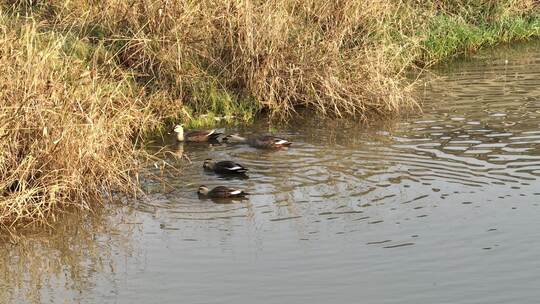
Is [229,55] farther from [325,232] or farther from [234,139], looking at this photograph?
[325,232]

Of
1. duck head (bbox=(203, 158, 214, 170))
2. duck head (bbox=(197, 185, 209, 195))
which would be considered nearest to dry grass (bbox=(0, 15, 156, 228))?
duck head (bbox=(197, 185, 209, 195))

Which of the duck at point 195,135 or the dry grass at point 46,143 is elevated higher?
the dry grass at point 46,143

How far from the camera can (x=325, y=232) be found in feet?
35.0

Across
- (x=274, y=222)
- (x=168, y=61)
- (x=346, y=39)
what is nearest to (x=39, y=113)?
(x=274, y=222)

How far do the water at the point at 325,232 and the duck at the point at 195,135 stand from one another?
36cm

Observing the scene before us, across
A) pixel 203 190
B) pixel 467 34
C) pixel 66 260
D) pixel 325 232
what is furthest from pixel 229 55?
pixel 66 260

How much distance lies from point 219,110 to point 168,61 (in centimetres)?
110

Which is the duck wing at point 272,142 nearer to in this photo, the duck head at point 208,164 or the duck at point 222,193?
the duck head at point 208,164

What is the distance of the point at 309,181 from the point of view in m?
12.5

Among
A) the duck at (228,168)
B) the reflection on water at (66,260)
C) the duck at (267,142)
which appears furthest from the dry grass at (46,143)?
the duck at (267,142)

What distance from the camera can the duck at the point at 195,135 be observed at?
48.8 feet

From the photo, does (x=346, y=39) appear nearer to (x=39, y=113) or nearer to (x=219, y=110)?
(x=219, y=110)

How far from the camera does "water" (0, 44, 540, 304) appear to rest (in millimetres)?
9305

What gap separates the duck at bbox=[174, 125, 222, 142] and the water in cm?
36
